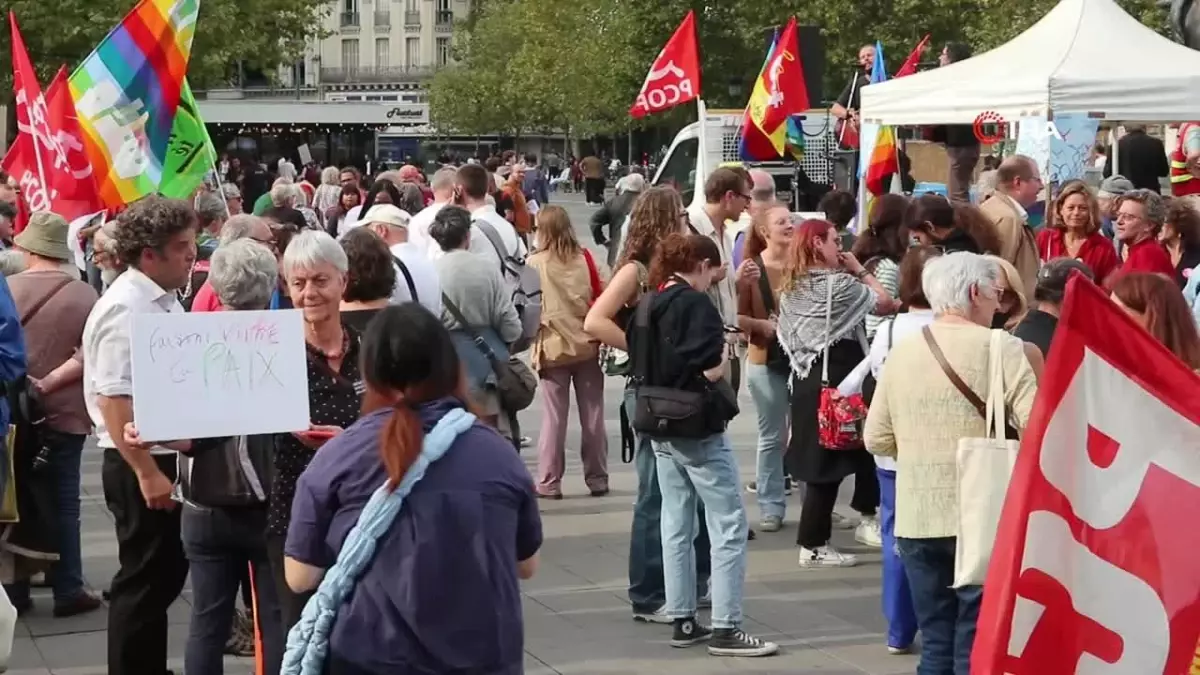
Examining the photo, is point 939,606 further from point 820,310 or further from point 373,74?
point 373,74

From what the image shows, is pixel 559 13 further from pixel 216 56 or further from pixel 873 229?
pixel 873 229

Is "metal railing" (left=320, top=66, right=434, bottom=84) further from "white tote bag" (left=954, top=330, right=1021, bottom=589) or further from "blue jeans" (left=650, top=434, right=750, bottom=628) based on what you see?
"white tote bag" (left=954, top=330, right=1021, bottom=589)

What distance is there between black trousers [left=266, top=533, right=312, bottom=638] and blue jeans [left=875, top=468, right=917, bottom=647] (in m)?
2.50

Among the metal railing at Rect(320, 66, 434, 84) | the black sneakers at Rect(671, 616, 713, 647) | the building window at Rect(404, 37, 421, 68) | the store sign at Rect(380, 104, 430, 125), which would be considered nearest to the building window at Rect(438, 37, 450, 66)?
the metal railing at Rect(320, 66, 434, 84)

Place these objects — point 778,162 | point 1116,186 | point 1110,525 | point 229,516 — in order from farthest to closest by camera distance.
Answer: point 778,162 < point 1116,186 < point 229,516 < point 1110,525

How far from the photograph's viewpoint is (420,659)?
13.4ft

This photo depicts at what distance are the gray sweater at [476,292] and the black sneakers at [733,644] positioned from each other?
7.03 feet

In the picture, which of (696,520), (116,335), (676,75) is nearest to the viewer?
(116,335)

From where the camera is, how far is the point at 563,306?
1009 centimetres

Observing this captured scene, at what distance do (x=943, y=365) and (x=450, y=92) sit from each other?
7920 centimetres

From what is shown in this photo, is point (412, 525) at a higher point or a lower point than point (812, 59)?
lower

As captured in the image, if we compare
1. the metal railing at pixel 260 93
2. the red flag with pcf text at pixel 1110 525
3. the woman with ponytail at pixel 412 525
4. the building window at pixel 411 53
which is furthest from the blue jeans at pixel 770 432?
the building window at pixel 411 53

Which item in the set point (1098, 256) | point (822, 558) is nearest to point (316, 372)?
point (822, 558)

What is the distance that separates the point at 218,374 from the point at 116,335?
2.38 feet
